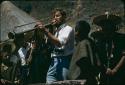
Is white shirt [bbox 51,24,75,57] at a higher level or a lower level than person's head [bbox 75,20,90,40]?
lower

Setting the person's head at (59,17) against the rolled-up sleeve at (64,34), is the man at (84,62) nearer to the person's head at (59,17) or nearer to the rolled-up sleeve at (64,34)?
the rolled-up sleeve at (64,34)

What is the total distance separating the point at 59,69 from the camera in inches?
400

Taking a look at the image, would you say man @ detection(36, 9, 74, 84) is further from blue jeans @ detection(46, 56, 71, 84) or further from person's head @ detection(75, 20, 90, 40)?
person's head @ detection(75, 20, 90, 40)

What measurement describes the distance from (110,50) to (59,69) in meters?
1.08

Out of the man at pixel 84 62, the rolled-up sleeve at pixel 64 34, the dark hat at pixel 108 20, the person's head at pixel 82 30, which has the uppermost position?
the dark hat at pixel 108 20

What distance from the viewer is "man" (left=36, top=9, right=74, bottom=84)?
10.0 m

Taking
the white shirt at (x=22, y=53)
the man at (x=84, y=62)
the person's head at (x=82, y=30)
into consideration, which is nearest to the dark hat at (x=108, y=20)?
the person's head at (x=82, y=30)

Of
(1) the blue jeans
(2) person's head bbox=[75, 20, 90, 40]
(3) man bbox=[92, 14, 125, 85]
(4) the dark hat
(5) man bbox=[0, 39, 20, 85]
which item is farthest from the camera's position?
(5) man bbox=[0, 39, 20, 85]

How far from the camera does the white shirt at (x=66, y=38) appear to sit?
10.0 m

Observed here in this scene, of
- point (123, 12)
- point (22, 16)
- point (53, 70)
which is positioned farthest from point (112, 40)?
point (123, 12)

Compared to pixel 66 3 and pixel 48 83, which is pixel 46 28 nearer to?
pixel 48 83

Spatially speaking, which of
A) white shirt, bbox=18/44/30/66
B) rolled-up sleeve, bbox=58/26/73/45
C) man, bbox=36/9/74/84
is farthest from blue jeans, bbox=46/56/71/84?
white shirt, bbox=18/44/30/66

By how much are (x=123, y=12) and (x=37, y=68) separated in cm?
875

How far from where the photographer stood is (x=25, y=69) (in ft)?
37.3
